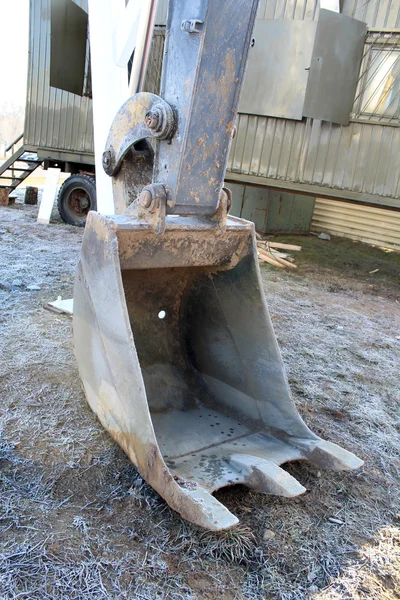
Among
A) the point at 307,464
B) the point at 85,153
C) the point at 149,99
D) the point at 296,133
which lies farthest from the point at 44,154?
the point at 307,464

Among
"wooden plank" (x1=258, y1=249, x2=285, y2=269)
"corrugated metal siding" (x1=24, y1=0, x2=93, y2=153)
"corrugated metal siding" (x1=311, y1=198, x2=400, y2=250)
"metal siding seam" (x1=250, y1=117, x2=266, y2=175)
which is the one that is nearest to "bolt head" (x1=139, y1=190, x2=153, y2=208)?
"wooden plank" (x1=258, y1=249, x2=285, y2=269)

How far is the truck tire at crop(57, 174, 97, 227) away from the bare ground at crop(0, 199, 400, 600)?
559 cm

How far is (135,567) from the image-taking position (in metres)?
1.91

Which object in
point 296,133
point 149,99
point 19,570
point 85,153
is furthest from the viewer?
point 85,153

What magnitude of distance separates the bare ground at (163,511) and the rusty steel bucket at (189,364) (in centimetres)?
16

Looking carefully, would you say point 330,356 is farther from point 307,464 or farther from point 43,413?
point 43,413

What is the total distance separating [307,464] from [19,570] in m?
1.41

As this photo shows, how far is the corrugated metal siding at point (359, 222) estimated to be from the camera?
33.9 feet

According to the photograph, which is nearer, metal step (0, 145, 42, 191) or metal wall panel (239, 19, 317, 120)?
metal wall panel (239, 19, 317, 120)

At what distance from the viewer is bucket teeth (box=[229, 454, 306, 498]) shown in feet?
7.05

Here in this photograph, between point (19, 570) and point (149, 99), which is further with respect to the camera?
point (149, 99)

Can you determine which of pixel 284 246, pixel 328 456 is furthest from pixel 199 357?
pixel 284 246

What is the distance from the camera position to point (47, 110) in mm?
9906

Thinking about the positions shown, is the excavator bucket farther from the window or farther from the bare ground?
the window
